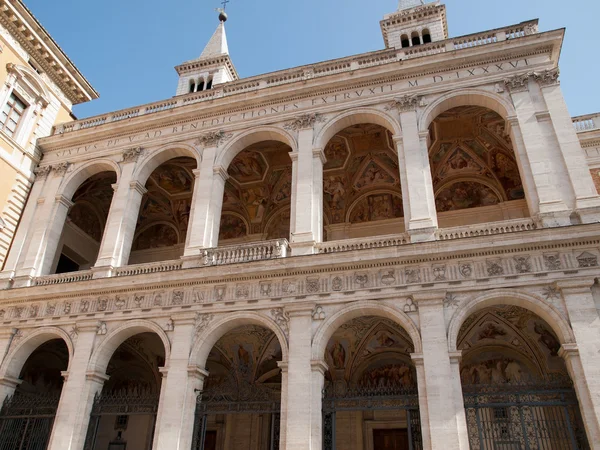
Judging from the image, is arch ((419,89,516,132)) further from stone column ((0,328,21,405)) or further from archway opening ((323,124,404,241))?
stone column ((0,328,21,405))

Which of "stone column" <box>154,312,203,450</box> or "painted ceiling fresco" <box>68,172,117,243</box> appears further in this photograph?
"painted ceiling fresco" <box>68,172,117,243</box>

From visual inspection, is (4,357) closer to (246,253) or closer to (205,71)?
(246,253)

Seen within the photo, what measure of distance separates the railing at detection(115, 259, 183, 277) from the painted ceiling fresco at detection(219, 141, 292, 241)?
593cm

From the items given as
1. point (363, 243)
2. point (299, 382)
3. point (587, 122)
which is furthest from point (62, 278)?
point (587, 122)

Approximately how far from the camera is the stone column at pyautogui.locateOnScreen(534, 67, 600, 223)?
1094 centimetres

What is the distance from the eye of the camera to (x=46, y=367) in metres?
16.9

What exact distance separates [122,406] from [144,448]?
4.73 m

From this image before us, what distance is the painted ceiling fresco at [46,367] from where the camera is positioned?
16.4 m

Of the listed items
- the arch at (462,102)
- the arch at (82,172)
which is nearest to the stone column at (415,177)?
the arch at (462,102)

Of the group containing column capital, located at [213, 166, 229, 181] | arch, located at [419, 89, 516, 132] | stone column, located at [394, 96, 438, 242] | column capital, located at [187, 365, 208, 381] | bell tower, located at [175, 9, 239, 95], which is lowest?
column capital, located at [187, 365, 208, 381]

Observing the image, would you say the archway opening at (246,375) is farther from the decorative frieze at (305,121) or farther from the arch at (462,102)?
the arch at (462,102)

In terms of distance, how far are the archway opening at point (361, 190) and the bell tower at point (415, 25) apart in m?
7.68

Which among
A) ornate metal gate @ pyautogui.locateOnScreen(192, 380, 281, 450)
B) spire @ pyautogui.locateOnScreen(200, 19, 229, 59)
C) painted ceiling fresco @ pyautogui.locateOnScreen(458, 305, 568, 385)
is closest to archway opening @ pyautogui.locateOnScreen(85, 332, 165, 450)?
ornate metal gate @ pyautogui.locateOnScreen(192, 380, 281, 450)

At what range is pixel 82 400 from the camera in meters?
12.2
